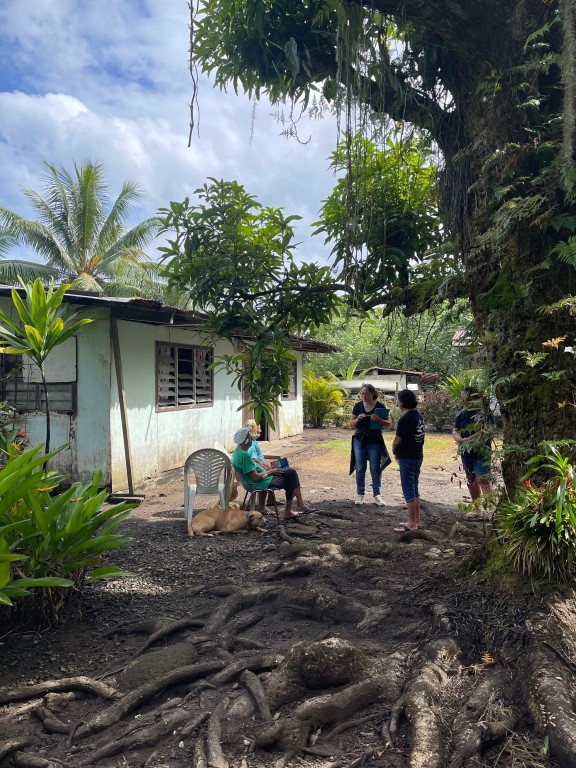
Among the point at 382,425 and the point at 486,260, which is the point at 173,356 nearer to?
the point at 382,425

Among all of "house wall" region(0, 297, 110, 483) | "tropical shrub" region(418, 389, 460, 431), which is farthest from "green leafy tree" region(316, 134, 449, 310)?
"tropical shrub" region(418, 389, 460, 431)

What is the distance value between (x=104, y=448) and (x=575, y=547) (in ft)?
23.8

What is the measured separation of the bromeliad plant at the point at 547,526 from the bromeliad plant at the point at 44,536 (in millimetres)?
2738

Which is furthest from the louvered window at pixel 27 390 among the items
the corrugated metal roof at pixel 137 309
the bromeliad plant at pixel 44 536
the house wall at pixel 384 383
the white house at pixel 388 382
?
the house wall at pixel 384 383

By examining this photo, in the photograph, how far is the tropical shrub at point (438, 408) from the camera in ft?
67.3

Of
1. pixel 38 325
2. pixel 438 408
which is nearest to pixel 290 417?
pixel 438 408

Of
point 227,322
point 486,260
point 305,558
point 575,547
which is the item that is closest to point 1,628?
point 305,558

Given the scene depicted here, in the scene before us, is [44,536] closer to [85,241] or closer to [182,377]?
[182,377]

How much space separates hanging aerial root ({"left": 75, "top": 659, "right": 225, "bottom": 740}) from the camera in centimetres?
294

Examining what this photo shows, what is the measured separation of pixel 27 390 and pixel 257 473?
4727 millimetres

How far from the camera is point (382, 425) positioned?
24.4ft

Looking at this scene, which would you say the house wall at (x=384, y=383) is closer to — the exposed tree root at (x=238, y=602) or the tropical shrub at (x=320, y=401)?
the tropical shrub at (x=320, y=401)

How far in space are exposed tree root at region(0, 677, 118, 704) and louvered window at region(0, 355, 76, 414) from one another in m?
6.21

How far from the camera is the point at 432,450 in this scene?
15008 mm
